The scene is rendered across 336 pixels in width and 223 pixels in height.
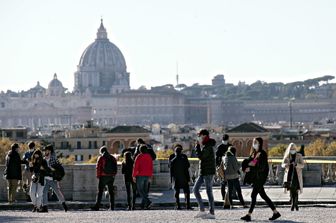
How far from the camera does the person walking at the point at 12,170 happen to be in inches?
882

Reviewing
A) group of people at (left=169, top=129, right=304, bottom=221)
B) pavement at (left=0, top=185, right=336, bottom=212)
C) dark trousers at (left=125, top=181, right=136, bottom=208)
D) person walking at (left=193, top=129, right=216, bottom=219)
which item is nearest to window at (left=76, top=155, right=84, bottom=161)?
pavement at (left=0, top=185, right=336, bottom=212)

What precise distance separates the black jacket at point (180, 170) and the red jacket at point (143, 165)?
0.31 meters

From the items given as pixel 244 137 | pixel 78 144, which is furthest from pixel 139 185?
pixel 78 144

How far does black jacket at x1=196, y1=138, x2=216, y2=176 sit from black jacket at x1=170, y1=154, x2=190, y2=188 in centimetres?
175

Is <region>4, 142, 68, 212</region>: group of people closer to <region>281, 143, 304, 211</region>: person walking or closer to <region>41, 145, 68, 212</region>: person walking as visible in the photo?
<region>41, 145, 68, 212</region>: person walking

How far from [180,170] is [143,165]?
0.50m

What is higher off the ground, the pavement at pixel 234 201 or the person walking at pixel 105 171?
the person walking at pixel 105 171

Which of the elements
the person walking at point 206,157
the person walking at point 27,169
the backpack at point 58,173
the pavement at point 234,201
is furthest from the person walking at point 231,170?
the person walking at point 27,169

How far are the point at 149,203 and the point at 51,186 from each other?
138 centimetres

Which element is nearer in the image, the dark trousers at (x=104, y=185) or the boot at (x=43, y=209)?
the boot at (x=43, y=209)

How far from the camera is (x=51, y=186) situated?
70.0 ft

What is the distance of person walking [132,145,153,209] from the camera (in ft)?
70.2

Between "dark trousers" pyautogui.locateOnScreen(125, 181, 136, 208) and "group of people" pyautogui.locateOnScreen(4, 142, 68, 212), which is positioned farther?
"dark trousers" pyautogui.locateOnScreen(125, 181, 136, 208)

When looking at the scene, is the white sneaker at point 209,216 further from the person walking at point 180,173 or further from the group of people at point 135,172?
the group of people at point 135,172
